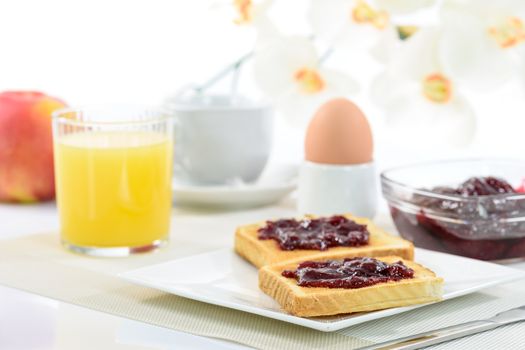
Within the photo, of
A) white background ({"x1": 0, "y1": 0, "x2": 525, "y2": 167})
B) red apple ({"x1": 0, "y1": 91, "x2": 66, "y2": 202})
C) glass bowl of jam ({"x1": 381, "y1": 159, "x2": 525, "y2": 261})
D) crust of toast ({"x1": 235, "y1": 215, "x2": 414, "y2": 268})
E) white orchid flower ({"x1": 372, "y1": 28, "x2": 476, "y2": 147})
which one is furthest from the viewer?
white background ({"x1": 0, "y1": 0, "x2": 525, "y2": 167})

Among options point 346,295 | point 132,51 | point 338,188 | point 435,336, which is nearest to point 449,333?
point 435,336

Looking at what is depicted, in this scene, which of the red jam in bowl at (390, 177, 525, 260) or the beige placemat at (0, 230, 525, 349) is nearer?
the beige placemat at (0, 230, 525, 349)

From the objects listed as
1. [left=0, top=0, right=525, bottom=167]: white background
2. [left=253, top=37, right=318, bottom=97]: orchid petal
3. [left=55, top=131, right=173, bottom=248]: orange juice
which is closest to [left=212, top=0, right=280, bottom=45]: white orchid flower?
[left=253, top=37, right=318, bottom=97]: orchid petal

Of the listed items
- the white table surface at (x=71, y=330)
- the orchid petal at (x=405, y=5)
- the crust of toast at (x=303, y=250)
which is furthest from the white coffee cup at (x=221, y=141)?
the white table surface at (x=71, y=330)

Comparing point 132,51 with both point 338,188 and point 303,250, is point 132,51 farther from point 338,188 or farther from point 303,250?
point 303,250

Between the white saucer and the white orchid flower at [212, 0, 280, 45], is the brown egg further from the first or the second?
the white orchid flower at [212, 0, 280, 45]

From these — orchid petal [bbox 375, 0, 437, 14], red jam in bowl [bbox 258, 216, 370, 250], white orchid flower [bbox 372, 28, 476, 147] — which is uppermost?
orchid petal [bbox 375, 0, 437, 14]

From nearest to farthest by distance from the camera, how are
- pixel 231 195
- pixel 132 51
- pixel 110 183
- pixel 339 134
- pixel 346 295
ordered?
pixel 346 295
pixel 110 183
pixel 339 134
pixel 231 195
pixel 132 51
